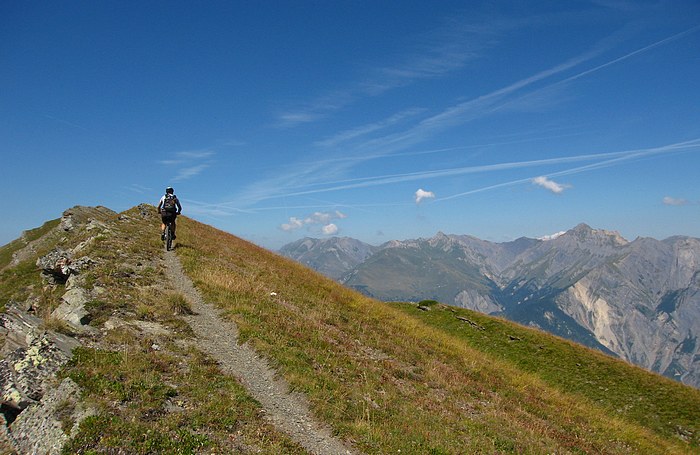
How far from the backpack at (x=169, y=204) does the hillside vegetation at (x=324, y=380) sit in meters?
2.99

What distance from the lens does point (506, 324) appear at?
3312 cm

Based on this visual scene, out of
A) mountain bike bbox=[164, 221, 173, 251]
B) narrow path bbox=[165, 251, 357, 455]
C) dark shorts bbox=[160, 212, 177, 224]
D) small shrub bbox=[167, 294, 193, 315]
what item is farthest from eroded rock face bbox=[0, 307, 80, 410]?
dark shorts bbox=[160, 212, 177, 224]

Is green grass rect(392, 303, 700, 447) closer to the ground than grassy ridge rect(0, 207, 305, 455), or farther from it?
closer to the ground

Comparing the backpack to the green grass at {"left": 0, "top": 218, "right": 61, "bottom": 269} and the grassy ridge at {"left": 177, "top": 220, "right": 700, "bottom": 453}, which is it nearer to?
the grassy ridge at {"left": 177, "top": 220, "right": 700, "bottom": 453}

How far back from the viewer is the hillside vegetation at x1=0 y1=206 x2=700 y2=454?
8984 mm

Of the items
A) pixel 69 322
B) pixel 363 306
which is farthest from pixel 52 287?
pixel 363 306

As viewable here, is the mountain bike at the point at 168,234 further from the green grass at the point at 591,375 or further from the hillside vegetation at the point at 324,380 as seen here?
the green grass at the point at 591,375

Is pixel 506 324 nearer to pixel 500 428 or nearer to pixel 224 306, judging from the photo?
pixel 500 428

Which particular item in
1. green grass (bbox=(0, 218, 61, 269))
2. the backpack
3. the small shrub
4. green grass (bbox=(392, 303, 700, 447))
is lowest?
green grass (bbox=(392, 303, 700, 447))

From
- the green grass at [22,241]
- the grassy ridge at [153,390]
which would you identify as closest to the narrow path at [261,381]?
the grassy ridge at [153,390]

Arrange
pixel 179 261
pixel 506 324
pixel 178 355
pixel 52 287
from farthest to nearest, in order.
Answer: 1. pixel 506 324
2. pixel 179 261
3. pixel 52 287
4. pixel 178 355

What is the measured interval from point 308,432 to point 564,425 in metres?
11.4

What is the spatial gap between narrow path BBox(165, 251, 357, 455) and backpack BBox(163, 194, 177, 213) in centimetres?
1183

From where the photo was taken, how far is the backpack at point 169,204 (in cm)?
2691
